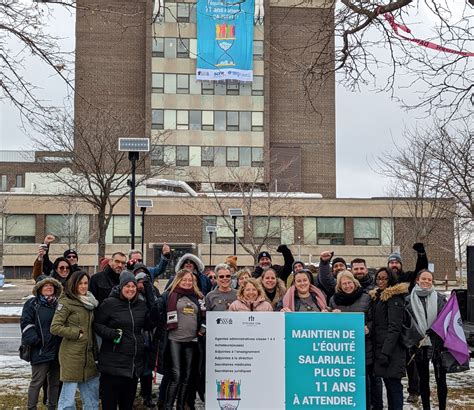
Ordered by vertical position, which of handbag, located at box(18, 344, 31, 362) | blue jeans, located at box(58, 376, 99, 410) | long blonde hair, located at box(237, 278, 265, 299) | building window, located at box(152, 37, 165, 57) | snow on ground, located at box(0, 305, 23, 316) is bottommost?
snow on ground, located at box(0, 305, 23, 316)

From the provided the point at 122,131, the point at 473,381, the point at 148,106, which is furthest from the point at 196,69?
the point at 473,381

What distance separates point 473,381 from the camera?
432 inches

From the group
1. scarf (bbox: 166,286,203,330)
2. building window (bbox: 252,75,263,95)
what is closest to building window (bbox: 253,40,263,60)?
building window (bbox: 252,75,263,95)

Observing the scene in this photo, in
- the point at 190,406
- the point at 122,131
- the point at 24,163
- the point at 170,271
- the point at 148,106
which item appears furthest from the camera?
the point at 24,163

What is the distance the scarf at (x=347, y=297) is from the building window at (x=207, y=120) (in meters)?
54.5

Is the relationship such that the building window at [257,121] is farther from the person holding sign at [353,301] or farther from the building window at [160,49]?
the person holding sign at [353,301]

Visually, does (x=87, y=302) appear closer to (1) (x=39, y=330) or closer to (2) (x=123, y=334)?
(2) (x=123, y=334)

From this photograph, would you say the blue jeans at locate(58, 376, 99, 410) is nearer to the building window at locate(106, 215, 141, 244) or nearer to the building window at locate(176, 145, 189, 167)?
the building window at locate(106, 215, 141, 244)

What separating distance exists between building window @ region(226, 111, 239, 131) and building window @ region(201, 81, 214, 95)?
269 cm

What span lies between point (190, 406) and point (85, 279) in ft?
7.62

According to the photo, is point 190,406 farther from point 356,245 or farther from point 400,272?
point 356,245

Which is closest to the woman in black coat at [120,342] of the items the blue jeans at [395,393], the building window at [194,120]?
the blue jeans at [395,393]

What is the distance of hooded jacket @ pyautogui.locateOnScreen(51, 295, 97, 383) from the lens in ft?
23.8

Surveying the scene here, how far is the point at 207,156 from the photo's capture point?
200 ft
